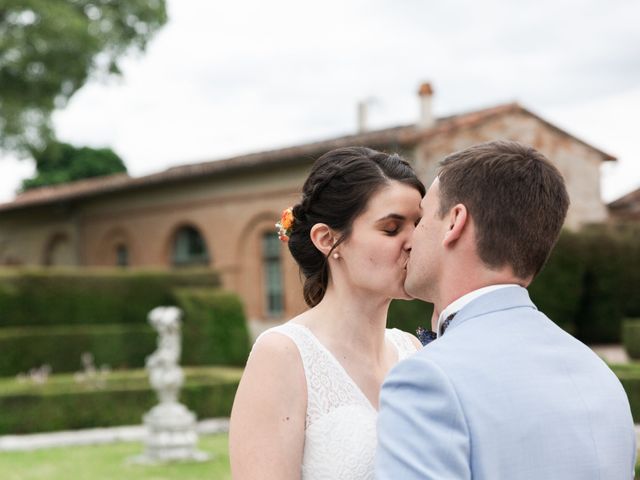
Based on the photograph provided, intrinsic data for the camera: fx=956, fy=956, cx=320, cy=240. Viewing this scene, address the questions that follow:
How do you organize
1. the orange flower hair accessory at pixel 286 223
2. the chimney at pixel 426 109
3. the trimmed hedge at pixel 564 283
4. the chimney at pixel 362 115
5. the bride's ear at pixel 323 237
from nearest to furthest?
1. the bride's ear at pixel 323 237
2. the orange flower hair accessory at pixel 286 223
3. the trimmed hedge at pixel 564 283
4. the chimney at pixel 426 109
5. the chimney at pixel 362 115

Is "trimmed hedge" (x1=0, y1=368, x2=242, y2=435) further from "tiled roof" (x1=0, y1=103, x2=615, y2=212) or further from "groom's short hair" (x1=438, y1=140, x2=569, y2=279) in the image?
"groom's short hair" (x1=438, y1=140, x2=569, y2=279)

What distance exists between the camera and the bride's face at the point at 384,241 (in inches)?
94.7

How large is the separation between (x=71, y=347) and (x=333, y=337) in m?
12.4

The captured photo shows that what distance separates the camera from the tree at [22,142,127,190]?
45.8m

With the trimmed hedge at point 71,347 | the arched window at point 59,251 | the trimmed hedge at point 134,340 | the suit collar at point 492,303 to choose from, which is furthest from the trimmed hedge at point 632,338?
the arched window at point 59,251

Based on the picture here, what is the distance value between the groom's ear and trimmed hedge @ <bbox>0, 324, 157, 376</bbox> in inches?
513

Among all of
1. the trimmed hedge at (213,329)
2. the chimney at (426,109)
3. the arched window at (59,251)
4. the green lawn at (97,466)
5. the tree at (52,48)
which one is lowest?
the arched window at (59,251)

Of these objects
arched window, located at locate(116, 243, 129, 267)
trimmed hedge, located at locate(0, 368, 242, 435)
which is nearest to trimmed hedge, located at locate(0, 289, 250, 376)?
trimmed hedge, located at locate(0, 368, 242, 435)

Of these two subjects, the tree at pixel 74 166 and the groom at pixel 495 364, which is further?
the tree at pixel 74 166

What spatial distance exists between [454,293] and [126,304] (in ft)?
51.0

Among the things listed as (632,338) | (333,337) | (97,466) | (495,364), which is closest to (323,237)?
(333,337)

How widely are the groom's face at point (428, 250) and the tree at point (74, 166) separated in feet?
148

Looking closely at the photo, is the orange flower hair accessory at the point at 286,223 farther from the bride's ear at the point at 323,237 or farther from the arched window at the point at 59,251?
the arched window at the point at 59,251

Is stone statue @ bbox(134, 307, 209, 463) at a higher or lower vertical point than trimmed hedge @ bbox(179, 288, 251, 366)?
higher
